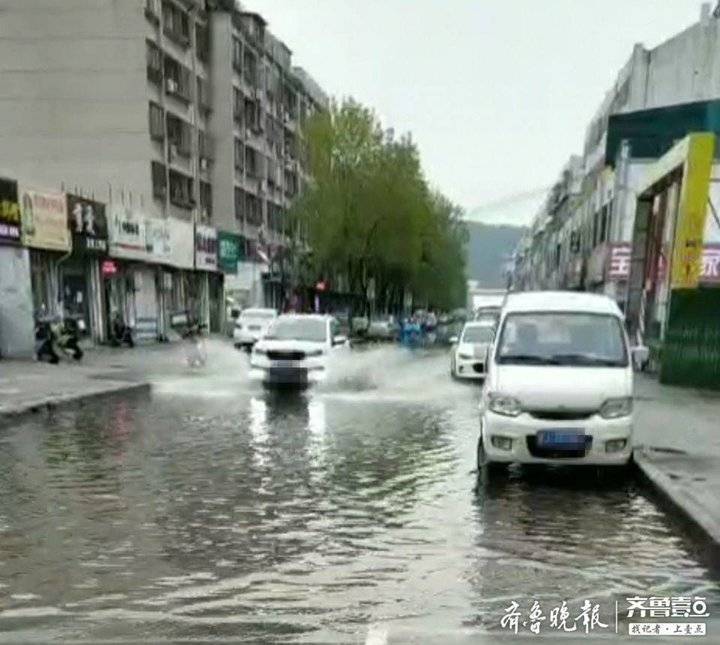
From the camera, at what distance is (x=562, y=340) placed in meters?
10.9

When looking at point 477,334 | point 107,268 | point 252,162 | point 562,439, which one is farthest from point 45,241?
point 252,162

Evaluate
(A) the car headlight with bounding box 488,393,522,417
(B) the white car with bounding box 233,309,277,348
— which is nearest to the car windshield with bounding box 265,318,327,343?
(A) the car headlight with bounding box 488,393,522,417

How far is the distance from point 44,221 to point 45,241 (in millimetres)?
663

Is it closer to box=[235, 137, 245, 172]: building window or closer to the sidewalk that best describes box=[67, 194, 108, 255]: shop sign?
the sidewalk

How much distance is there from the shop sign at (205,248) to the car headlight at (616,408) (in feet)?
129

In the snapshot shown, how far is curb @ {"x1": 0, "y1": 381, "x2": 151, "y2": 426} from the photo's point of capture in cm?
1553

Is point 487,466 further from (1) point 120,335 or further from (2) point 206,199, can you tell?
(2) point 206,199

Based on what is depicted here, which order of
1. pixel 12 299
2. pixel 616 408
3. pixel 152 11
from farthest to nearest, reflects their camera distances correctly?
pixel 152 11
pixel 12 299
pixel 616 408

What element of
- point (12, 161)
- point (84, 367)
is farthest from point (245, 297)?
point (84, 367)

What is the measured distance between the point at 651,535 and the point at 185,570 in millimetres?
4116

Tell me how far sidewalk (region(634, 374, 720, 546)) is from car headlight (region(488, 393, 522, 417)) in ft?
5.46

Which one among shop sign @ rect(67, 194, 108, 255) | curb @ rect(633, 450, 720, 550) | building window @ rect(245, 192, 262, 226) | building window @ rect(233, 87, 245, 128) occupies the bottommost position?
curb @ rect(633, 450, 720, 550)

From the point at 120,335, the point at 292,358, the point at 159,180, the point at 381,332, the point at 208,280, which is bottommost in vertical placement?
the point at 381,332

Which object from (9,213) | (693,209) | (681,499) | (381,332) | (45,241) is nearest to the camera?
(681,499)
